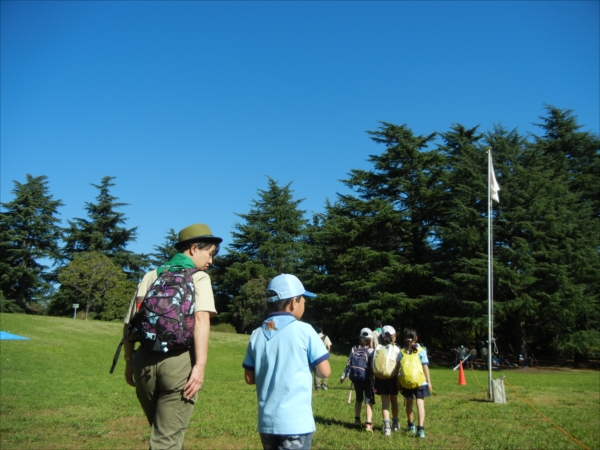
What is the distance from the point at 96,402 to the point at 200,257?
7.94 metres

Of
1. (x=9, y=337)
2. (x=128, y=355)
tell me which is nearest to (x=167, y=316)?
(x=128, y=355)

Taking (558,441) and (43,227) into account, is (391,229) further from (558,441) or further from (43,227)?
(43,227)

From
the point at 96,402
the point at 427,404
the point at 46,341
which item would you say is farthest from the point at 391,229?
the point at 96,402

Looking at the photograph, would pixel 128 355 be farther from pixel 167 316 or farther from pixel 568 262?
pixel 568 262

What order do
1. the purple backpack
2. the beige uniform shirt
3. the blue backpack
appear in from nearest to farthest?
the purple backpack < the beige uniform shirt < the blue backpack

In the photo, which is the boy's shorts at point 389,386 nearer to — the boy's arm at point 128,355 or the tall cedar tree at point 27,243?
the boy's arm at point 128,355

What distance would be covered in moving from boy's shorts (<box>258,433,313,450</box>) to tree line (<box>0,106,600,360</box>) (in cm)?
3150

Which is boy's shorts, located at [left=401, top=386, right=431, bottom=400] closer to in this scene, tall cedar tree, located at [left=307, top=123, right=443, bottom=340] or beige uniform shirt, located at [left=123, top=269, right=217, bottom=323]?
beige uniform shirt, located at [left=123, top=269, right=217, bottom=323]

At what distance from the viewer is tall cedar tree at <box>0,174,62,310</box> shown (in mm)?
57031

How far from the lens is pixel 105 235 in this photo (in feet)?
200

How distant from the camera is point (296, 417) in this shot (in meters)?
3.32

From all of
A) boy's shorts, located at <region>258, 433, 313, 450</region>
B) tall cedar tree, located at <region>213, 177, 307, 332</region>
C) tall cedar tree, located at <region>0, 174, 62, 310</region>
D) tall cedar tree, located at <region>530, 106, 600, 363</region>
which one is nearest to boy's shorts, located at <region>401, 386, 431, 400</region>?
boy's shorts, located at <region>258, 433, 313, 450</region>

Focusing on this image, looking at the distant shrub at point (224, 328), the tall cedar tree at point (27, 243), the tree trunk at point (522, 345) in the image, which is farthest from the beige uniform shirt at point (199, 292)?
the tall cedar tree at point (27, 243)

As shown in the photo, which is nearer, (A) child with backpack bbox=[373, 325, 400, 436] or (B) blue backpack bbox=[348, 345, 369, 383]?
(A) child with backpack bbox=[373, 325, 400, 436]
